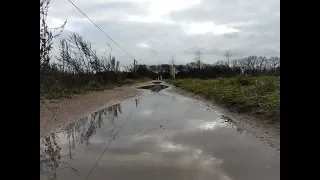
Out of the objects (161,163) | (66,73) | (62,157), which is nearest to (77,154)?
(62,157)

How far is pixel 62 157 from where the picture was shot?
14.8ft

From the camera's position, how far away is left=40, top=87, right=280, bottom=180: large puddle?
3.75m

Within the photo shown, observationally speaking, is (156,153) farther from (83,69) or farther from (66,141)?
(83,69)

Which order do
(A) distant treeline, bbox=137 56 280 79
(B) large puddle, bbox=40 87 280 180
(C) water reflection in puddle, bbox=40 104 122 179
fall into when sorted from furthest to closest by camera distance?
(A) distant treeline, bbox=137 56 280 79, (C) water reflection in puddle, bbox=40 104 122 179, (B) large puddle, bbox=40 87 280 180

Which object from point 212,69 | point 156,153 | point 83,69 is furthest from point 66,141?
point 212,69

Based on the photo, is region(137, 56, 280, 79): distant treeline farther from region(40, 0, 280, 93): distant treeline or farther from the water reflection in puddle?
the water reflection in puddle

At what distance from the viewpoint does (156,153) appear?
15.6 feet

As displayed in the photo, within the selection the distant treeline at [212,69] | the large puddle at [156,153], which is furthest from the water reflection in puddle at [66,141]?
the distant treeline at [212,69]

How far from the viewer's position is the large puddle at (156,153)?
3746mm

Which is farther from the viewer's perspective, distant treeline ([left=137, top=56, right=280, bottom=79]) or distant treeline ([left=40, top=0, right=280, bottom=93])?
distant treeline ([left=137, top=56, right=280, bottom=79])

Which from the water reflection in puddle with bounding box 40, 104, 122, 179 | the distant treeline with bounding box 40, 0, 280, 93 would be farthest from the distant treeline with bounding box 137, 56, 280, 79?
the water reflection in puddle with bounding box 40, 104, 122, 179

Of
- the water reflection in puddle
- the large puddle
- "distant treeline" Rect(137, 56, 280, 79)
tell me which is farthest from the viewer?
"distant treeline" Rect(137, 56, 280, 79)

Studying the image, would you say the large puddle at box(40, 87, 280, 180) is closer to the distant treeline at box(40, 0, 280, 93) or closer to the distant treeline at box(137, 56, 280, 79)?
the distant treeline at box(40, 0, 280, 93)
